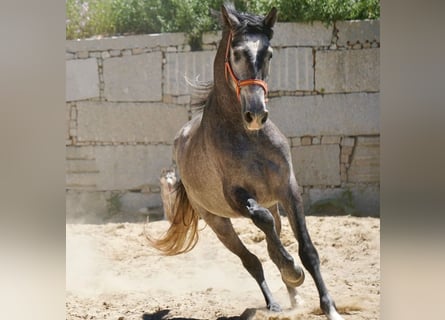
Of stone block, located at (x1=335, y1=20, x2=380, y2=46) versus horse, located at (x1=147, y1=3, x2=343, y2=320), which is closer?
horse, located at (x1=147, y1=3, x2=343, y2=320)

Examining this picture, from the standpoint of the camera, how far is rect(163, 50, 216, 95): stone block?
4266 mm

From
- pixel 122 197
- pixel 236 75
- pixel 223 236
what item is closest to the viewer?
pixel 236 75

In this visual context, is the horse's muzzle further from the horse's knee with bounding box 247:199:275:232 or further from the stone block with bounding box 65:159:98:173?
the stone block with bounding box 65:159:98:173

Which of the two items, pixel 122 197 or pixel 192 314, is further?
pixel 122 197

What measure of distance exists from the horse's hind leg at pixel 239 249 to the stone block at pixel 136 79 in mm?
896

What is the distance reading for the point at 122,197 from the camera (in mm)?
4430

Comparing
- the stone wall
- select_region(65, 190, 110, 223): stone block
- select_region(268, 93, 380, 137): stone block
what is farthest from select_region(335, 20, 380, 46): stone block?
Result: select_region(65, 190, 110, 223): stone block

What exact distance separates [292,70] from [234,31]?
76 cm

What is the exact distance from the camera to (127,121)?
4.43m

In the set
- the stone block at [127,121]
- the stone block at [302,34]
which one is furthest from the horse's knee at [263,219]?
the stone block at [302,34]

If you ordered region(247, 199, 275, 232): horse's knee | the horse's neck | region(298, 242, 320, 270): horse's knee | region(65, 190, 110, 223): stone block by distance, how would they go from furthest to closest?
region(65, 190, 110, 223): stone block, the horse's neck, region(298, 242, 320, 270): horse's knee, region(247, 199, 275, 232): horse's knee
